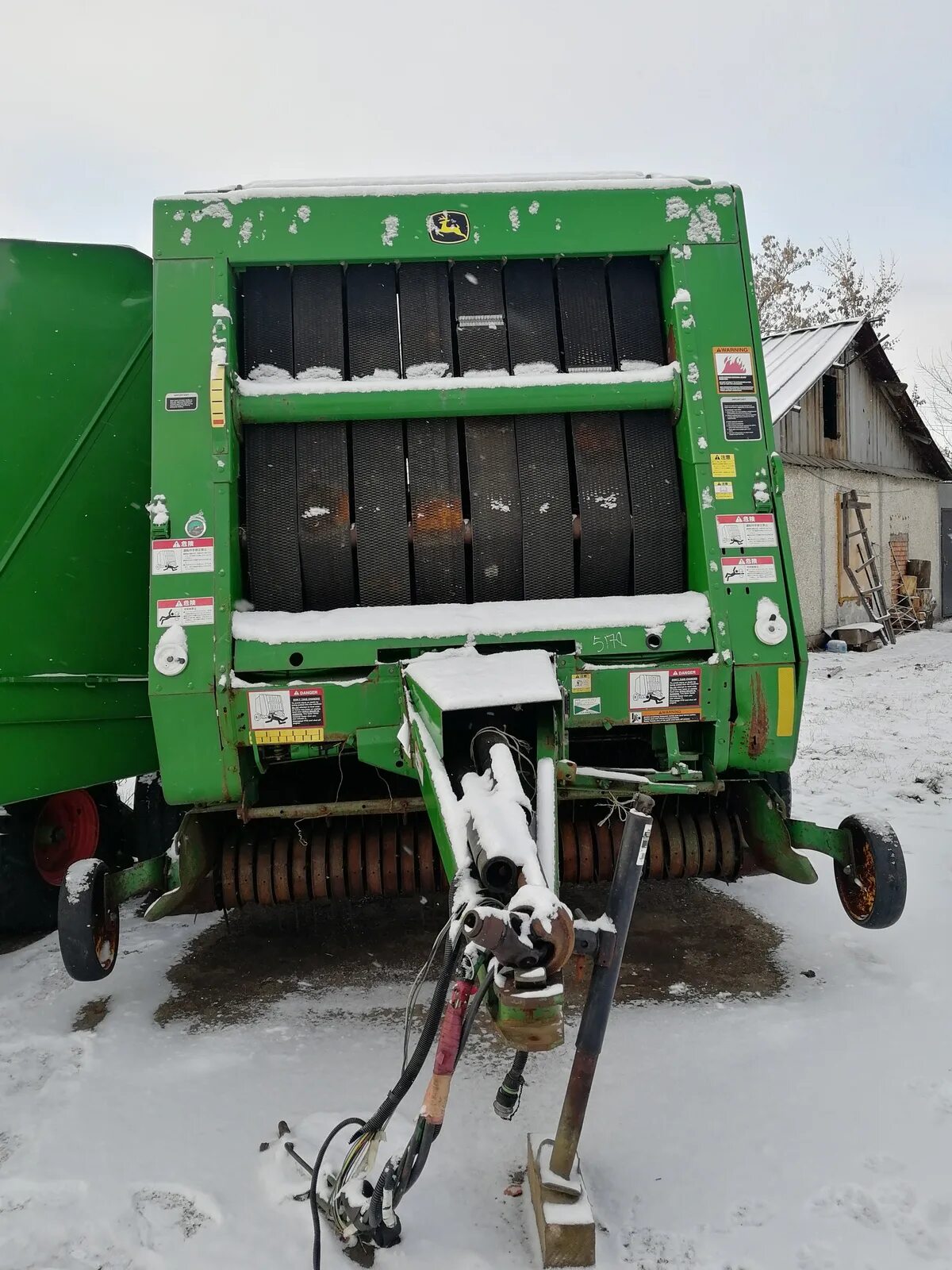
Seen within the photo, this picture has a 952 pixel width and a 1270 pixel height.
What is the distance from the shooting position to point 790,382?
16.2 m

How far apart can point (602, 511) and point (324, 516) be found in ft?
3.42

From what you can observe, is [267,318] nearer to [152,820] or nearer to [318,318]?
[318,318]

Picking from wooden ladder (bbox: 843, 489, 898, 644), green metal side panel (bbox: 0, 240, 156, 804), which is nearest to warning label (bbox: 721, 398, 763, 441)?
green metal side panel (bbox: 0, 240, 156, 804)

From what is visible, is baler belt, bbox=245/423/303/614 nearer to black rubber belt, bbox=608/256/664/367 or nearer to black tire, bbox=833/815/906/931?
black rubber belt, bbox=608/256/664/367

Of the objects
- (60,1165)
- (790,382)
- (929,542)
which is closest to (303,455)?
(60,1165)

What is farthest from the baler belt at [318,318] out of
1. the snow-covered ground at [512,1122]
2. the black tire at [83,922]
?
the snow-covered ground at [512,1122]

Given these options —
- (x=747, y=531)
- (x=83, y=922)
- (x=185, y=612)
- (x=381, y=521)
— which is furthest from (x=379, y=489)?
(x=83, y=922)

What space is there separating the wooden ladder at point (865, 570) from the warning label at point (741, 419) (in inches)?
559

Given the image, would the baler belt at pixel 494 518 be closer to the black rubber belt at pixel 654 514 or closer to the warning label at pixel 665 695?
the black rubber belt at pixel 654 514

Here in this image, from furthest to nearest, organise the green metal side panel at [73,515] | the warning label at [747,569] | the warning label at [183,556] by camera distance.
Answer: the green metal side panel at [73,515]
the warning label at [747,569]
the warning label at [183,556]

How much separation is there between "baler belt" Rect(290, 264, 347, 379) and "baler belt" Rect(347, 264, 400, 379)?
42mm

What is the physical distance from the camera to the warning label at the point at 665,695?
3.27 m

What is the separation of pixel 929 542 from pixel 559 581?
→ 19.1 metres

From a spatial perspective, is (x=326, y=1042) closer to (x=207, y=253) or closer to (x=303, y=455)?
(x=303, y=455)
